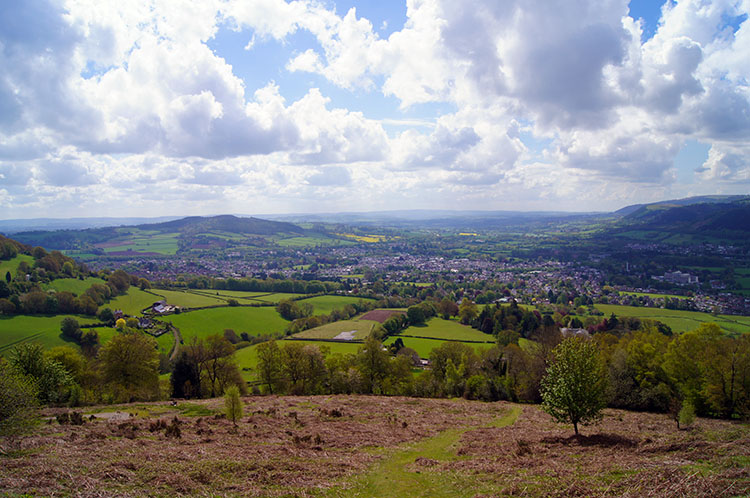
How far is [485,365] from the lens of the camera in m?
49.2

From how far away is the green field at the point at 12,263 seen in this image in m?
101

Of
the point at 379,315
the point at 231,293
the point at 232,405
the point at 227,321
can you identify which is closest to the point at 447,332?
the point at 379,315

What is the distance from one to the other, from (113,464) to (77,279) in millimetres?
125962

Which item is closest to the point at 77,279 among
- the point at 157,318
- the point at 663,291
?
the point at 157,318

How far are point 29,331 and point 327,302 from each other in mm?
72758

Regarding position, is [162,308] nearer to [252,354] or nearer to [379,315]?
[252,354]

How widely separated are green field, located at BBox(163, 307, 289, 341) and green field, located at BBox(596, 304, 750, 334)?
92133mm

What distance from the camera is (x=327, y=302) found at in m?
122

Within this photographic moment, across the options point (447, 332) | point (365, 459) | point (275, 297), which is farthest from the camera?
point (275, 297)

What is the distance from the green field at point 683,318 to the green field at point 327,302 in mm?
77567

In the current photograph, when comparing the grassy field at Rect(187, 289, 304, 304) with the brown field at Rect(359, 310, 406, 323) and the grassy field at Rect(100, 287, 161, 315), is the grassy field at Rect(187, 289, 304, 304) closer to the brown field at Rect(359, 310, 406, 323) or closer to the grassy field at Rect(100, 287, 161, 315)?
the grassy field at Rect(100, 287, 161, 315)

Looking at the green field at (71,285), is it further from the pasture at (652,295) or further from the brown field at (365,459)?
the pasture at (652,295)

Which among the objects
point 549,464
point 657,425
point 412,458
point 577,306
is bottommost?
point 577,306

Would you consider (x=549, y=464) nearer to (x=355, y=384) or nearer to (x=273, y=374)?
(x=355, y=384)
